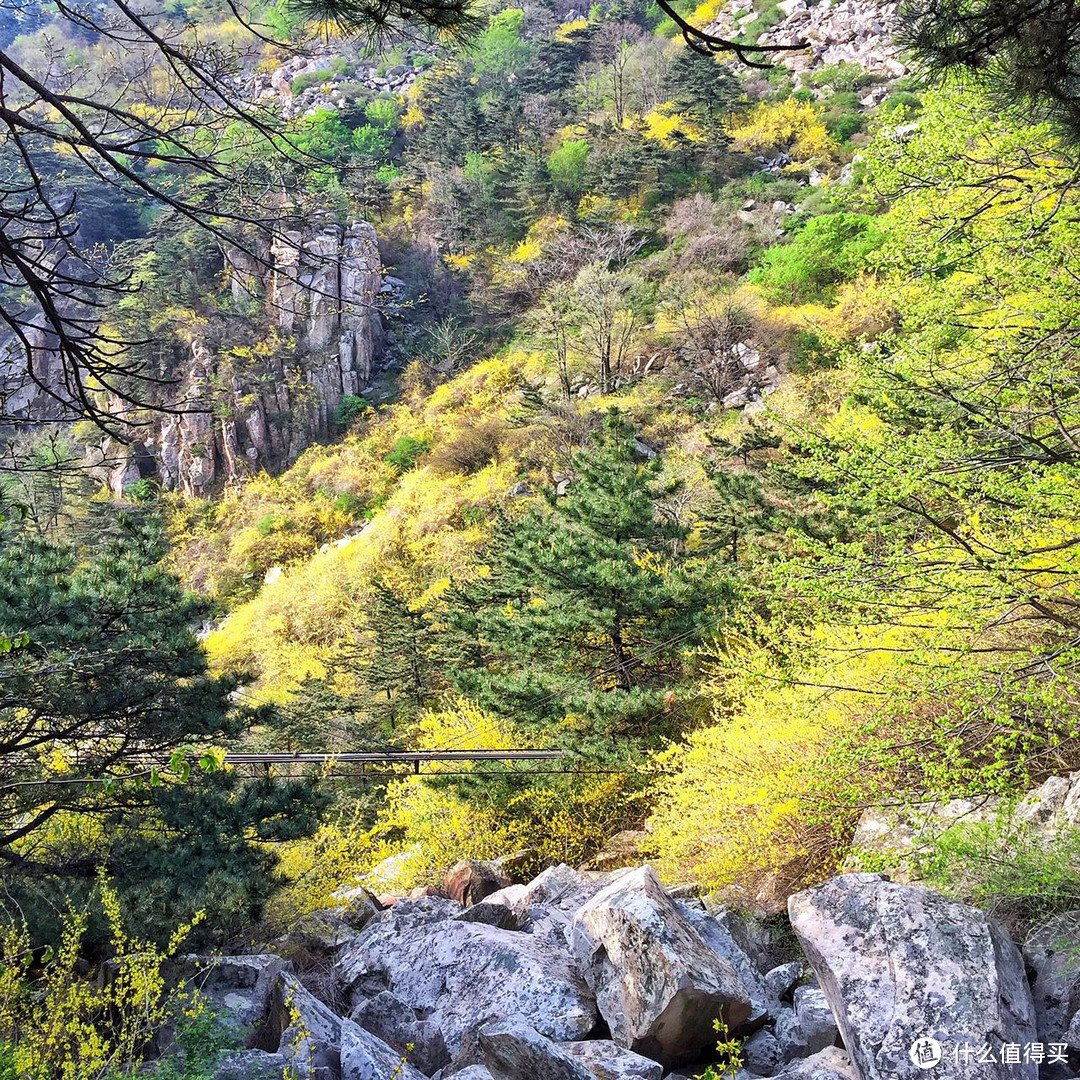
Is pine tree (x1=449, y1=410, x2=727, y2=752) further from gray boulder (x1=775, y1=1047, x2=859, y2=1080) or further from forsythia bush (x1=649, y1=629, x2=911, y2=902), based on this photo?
gray boulder (x1=775, y1=1047, x2=859, y2=1080)

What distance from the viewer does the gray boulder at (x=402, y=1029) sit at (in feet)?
14.3

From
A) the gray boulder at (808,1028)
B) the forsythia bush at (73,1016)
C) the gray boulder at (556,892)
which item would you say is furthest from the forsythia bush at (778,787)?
the forsythia bush at (73,1016)

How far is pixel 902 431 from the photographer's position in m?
8.95

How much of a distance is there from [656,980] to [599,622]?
569 cm

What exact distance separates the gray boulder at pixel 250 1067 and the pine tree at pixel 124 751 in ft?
5.61

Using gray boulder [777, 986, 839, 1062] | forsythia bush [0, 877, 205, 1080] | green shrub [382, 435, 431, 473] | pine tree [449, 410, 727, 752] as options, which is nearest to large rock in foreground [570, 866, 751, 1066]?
gray boulder [777, 986, 839, 1062]

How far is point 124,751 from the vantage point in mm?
5457

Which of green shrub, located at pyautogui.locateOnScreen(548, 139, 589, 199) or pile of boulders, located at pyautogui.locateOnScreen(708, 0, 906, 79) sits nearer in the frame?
pile of boulders, located at pyautogui.locateOnScreen(708, 0, 906, 79)

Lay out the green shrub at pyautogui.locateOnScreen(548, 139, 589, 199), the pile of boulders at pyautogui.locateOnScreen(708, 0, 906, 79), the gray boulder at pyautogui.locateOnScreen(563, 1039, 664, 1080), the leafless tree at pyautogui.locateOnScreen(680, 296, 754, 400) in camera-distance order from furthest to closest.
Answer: the green shrub at pyautogui.locateOnScreen(548, 139, 589, 199)
the pile of boulders at pyautogui.locateOnScreen(708, 0, 906, 79)
the leafless tree at pyautogui.locateOnScreen(680, 296, 754, 400)
the gray boulder at pyautogui.locateOnScreen(563, 1039, 664, 1080)

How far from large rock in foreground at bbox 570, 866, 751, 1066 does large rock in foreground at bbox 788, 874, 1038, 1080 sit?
1.78 feet

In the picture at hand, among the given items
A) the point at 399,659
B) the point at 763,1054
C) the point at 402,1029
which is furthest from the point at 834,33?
the point at 402,1029

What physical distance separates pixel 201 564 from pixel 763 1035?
88.9 ft

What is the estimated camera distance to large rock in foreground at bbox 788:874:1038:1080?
3410 millimetres

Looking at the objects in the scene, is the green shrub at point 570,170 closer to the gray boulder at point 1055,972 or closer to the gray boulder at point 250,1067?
the gray boulder at point 1055,972
